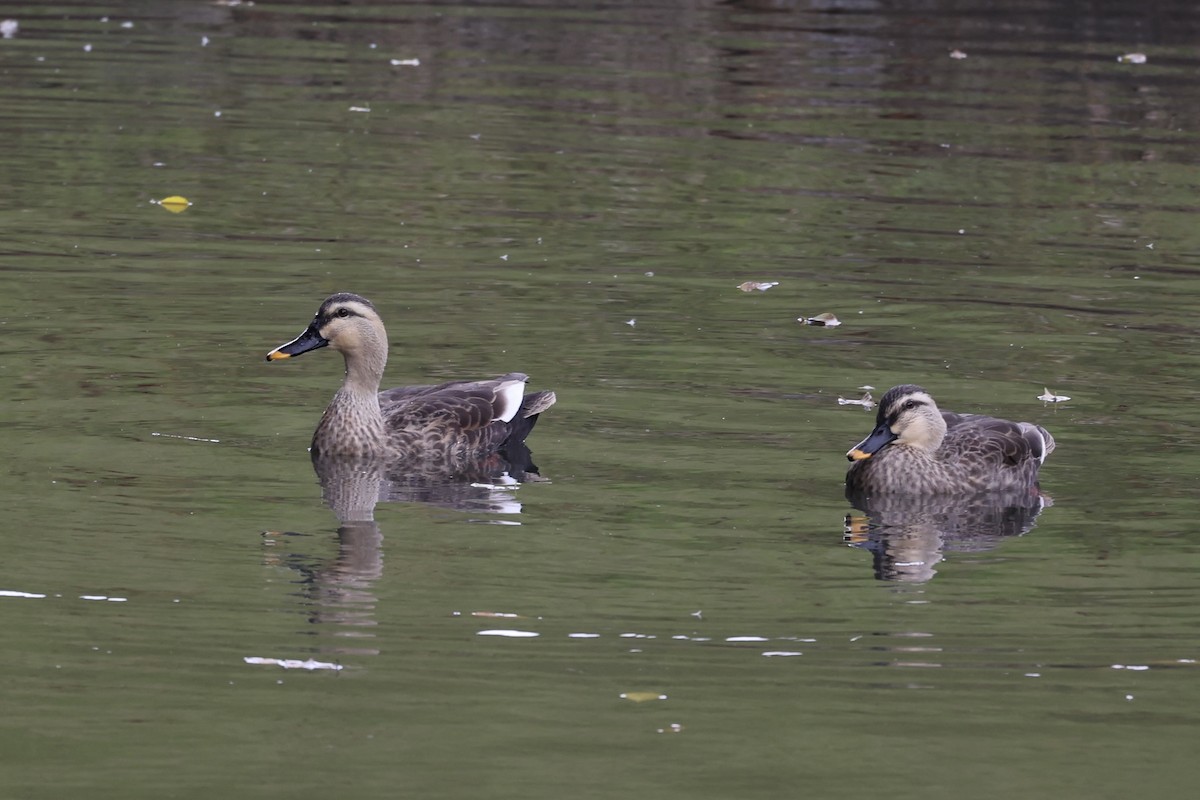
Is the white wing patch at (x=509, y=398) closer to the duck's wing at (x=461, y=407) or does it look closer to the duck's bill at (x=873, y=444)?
the duck's wing at (x=461, y=407)

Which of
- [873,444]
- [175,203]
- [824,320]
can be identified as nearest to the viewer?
[873,444]

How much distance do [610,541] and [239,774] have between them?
348 centimetres

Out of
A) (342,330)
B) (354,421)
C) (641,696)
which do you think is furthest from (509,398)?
(641,696)

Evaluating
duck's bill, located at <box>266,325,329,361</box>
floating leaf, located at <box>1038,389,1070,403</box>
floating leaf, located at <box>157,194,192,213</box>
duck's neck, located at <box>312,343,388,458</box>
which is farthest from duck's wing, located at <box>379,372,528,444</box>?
floating leaf, located at <box>157,194,192,213</box>

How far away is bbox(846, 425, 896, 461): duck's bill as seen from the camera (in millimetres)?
12188

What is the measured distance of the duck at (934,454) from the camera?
12.4 metres

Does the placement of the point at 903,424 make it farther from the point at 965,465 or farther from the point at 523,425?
the point at 523,425

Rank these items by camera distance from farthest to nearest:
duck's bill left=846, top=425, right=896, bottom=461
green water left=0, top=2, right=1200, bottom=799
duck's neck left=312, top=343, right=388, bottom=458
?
duck's neck left=312, top=343, right=388, bottom=458
duck's bill left=846, top=425, right=896, bottom=461
green water left=0, top=2, right=1200, bottom=799

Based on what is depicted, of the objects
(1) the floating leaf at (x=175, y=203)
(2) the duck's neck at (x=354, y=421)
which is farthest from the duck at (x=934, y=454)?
(1) the floating leaf at (x=175, y=203)

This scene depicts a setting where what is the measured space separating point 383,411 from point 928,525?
134 inches

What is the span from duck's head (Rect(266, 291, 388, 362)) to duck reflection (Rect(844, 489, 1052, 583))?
3.05 meters

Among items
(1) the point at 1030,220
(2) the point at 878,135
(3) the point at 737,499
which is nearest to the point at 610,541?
(3) the point at 737,499

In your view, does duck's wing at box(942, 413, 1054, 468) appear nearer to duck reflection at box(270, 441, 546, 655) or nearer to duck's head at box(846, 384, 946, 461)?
duck's head at box(846, 384, 946, 461)

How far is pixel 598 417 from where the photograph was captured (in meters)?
13.7
